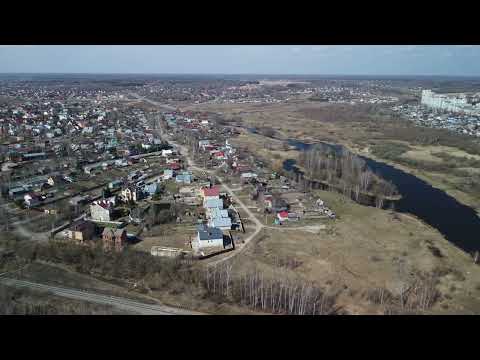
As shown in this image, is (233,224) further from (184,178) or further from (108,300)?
(184,178)

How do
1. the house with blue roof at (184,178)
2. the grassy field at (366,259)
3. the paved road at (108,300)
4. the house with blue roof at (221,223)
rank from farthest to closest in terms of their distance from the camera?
the house with blue roof at (184,178), the house with blue roof at (221,223), the grassy field at (366,259), the paved road at (108,300)

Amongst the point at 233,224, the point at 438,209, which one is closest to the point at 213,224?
the point at 233,224

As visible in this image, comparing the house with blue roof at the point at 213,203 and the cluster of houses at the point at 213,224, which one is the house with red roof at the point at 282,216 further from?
the house with blue roof at the point at 213,203

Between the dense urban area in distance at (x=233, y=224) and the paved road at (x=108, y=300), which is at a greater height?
the dense urban area in distance at (x=233, y=224)

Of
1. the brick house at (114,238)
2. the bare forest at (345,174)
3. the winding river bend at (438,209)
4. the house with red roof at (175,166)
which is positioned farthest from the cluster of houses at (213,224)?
the winding river bend at (438,209)

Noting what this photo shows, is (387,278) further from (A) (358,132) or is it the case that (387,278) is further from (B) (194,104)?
(B) (194,104)

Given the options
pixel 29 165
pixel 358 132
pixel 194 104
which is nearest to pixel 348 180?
pixel 358 132

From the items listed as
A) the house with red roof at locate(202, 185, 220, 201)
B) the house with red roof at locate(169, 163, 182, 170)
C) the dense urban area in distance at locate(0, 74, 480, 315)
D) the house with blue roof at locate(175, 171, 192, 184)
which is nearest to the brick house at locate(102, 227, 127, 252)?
the dense urban area in distance at locate(0, 74, 480, 315)
